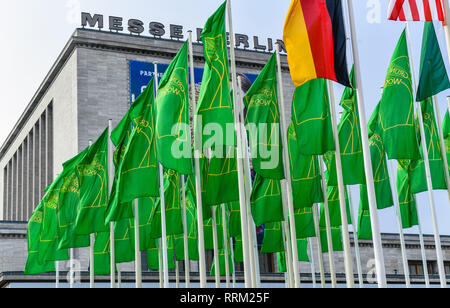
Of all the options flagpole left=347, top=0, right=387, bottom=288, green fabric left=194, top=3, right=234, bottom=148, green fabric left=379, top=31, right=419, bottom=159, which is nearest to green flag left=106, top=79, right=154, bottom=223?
green fabric left=194, top=3, right=234, bottom=148

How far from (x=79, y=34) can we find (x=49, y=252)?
92.4 ft

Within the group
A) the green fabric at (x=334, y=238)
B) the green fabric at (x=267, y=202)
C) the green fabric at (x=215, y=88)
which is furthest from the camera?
the green fabric at (x=334, y=238)

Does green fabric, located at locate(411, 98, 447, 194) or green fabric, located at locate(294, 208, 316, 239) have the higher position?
green fabric, located at locate(411, 98, 447, 194)

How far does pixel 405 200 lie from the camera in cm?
2791

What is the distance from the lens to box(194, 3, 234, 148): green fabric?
21.1m

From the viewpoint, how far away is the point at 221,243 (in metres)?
32.7

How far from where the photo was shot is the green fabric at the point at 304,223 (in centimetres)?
2867

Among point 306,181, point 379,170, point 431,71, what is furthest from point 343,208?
point 379,170

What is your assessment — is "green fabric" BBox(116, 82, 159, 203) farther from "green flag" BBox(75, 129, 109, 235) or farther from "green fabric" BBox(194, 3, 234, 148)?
"green flag" BBox(75, 129, 109, 235)

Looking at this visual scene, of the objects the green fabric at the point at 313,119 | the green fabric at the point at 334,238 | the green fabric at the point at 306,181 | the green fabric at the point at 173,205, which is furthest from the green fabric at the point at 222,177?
the green fabric at the point at 334,238

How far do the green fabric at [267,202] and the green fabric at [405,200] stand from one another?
5.37 m

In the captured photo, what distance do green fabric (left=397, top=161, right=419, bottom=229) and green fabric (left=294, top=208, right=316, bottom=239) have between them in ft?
11.7

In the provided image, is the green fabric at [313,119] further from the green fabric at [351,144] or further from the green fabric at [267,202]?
the green fabric at [267,202]
